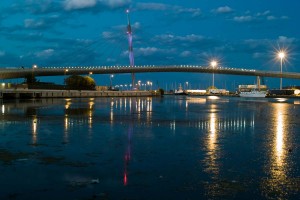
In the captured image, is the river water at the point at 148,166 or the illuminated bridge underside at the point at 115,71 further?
the illuminated bridge underside at the point at 115,71

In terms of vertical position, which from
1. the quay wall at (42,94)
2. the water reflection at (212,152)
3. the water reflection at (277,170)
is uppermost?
the quay wall at (42,94)

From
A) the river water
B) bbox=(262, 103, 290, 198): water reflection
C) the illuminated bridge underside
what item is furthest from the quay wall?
bbox=(262, 103, 290, 198): water reflection

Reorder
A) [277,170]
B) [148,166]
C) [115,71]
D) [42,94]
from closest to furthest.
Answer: [277,170] → [148,166] → [42,94] → [115,71]

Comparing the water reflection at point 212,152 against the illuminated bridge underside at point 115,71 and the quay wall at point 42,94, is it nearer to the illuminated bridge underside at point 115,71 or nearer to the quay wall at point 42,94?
the quay wall at point 42,94

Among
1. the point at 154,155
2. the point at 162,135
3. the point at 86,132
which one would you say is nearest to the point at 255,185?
the point at 154,155

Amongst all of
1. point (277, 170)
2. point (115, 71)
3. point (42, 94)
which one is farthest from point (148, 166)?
point (115, 71)

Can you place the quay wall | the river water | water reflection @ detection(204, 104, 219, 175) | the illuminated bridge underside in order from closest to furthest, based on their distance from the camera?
the river water → water reflection @ detection(204, 104, 219, 175) → the quay wall → the illuminated bridge underside

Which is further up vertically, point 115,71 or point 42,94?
point 115,71

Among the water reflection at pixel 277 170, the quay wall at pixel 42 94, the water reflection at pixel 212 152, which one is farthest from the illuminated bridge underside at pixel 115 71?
the water reflection at pixel 277 170

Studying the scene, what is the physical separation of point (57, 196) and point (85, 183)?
100 centimetres

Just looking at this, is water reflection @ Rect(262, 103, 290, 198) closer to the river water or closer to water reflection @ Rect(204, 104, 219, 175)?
the river water

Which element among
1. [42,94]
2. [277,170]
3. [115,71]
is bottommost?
[277,170]

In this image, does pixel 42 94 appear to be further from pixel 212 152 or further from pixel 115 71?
pixel 212 152

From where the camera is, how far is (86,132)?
748 inches
